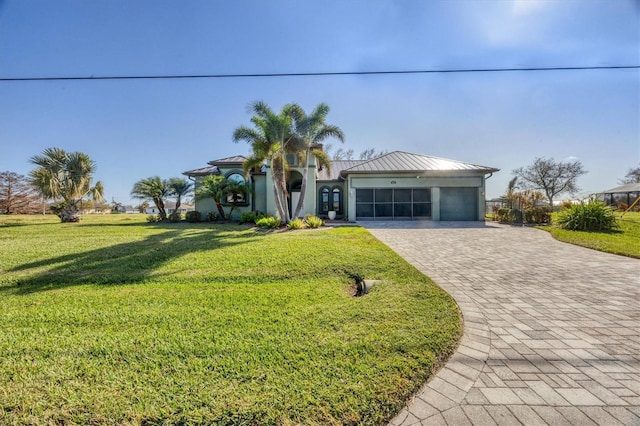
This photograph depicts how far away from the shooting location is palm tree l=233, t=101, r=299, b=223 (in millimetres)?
12305

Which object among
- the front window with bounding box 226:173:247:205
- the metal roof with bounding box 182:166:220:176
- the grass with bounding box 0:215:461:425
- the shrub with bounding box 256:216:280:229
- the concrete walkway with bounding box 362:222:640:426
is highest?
the metal roof with bounding box 182:166:220:176

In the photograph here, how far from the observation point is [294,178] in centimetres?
1870

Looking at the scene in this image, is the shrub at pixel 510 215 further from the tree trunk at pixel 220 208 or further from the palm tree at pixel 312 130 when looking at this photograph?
the tree trunk at pixel 220 208

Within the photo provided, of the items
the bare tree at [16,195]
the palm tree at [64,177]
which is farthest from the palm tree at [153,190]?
the bare tree at [16,195]

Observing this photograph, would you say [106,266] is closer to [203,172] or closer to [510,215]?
[203,172]

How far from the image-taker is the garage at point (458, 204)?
17422 mm

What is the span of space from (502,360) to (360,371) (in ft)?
4.87

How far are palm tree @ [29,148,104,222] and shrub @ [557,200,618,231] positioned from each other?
3099 cm

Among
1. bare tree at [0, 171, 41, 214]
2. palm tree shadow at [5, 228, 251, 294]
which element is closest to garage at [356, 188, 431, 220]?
palm tree shadow at [5, 228, 251, 294]

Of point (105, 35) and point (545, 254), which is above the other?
point (105, 35)

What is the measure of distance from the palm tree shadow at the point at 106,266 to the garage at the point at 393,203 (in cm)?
1134

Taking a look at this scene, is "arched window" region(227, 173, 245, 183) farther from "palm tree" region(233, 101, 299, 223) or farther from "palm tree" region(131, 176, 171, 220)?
"palm tree" region(233, 101, 299, 223)

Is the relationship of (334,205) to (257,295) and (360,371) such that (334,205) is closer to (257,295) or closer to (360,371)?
(257,295)

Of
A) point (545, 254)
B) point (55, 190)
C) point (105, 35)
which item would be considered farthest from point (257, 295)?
point (55, 190)
